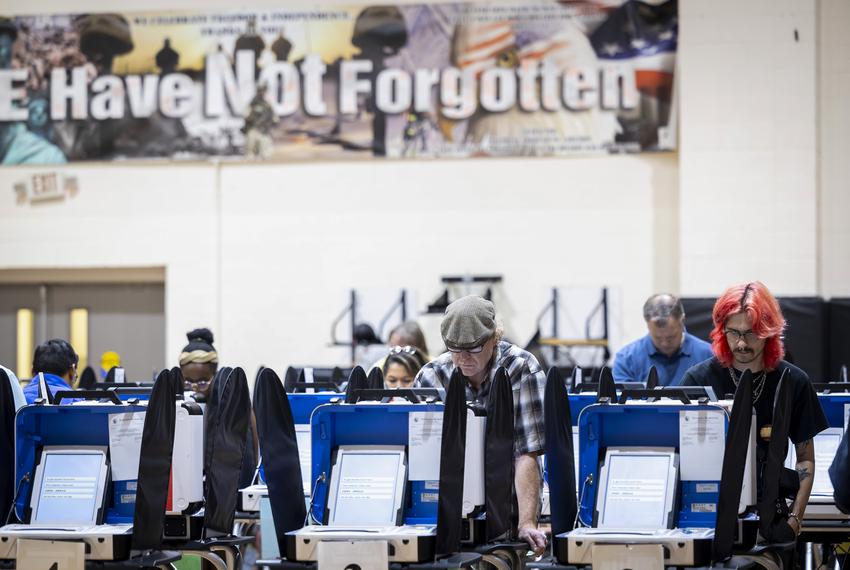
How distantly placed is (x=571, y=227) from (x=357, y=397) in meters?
7.46

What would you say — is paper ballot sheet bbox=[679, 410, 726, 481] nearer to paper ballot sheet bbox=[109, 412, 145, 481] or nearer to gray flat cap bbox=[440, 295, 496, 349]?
gray flat cap bbox=[440, 295, 496, 349]

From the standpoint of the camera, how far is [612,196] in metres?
11.8

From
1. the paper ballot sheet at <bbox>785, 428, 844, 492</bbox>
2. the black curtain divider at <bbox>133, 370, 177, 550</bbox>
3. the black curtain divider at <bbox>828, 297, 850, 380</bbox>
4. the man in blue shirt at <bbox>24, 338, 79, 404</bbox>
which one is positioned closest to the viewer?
the black curtain divider at <bbox>133, 370, 177, 550</bbox>

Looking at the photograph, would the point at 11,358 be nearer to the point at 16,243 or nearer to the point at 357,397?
the point at 16,243

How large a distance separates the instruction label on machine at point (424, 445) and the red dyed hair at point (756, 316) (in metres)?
1.06

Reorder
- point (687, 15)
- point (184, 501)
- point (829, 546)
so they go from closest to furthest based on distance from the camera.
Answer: point (184, 501) < point (829, 546) < point (687, 15)

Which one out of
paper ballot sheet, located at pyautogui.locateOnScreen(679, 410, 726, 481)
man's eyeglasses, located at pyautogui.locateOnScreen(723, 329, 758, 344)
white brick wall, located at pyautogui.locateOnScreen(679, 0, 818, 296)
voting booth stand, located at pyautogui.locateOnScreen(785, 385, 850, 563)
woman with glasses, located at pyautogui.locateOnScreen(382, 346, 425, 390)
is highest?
white brick wall, located at pyautogui.locateOnScreen(679, 0, 818, 296)

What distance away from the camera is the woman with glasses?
21.1ft

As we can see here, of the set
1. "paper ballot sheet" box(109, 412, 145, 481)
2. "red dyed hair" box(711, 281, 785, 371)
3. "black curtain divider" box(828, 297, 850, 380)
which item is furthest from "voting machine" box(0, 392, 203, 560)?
"black curtain divider" box(828, 297, 850, 380)

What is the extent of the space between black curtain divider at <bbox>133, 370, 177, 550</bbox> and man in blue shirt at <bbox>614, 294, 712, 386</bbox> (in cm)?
325

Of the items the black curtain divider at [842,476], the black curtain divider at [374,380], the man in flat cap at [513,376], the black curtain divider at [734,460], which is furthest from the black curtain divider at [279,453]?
the black curtain divider at [842,476]

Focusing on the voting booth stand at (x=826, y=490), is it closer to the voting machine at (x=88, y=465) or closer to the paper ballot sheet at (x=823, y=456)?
the paper ballot sheet at (x=823, y=456)

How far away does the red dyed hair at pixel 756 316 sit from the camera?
178 inches

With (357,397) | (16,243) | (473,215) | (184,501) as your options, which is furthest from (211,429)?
(16,243)
